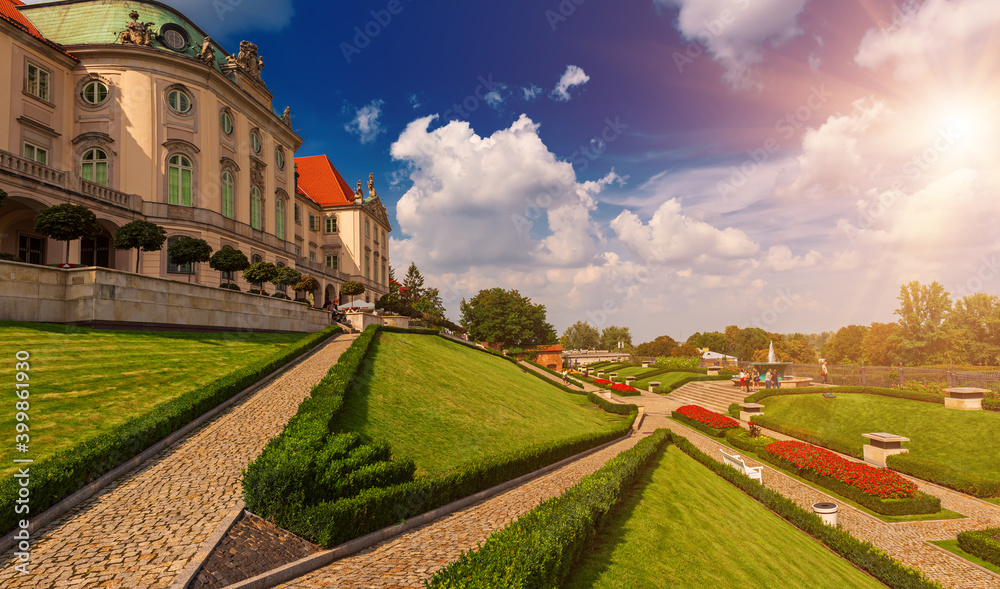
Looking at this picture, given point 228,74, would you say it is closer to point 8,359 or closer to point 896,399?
point 8,359

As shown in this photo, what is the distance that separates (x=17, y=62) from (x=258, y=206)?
1657cm

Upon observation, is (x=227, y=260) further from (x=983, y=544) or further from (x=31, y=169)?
(x=983, y=544)

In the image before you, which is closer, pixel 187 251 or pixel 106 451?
pixel 106 451

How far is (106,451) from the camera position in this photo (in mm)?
9469

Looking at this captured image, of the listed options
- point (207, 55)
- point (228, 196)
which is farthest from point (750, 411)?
point (207, 55)

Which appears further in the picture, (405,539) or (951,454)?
(951,454)

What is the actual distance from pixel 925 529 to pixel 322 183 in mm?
65742

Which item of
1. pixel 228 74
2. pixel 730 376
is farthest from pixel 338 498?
pixel 730 376

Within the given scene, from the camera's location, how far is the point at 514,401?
26531 millimetres

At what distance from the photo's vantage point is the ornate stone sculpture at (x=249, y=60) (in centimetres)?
3944

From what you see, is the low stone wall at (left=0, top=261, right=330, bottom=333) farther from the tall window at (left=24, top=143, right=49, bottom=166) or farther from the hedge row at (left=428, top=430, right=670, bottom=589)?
the hedge row at (left=428, top=430, right=670, bottom=589)

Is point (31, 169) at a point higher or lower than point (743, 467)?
higher

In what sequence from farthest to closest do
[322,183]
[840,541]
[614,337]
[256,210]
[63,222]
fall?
[614,337] → [322,183] → [256,210] → [63,222] → [840,541]

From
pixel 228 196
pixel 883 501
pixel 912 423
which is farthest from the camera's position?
pixel 228 196
